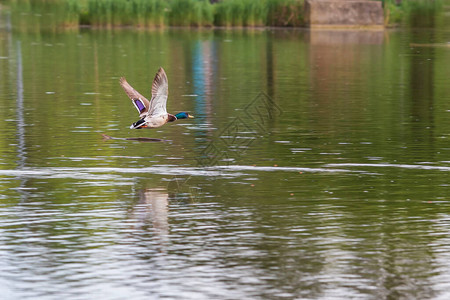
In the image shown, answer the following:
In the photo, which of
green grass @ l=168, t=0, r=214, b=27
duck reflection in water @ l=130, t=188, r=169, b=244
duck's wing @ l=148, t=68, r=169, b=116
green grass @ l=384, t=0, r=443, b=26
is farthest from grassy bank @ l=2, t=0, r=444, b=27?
duck reflection in water @ l=130, t=188, r=169, b=244

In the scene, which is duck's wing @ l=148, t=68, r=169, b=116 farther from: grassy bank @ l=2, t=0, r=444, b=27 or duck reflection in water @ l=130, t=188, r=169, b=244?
grassy bank @ l=2, t=0, r=444, b=27

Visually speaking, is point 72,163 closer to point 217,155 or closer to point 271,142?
point 217,155

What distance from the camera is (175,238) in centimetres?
1136

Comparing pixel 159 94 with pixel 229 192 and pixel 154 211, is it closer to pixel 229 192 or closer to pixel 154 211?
pixel 229 192

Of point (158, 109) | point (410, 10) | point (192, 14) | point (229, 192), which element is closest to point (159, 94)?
point (158, 109)

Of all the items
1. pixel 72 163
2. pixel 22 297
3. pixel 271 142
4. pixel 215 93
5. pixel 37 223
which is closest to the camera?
pixel 22 297

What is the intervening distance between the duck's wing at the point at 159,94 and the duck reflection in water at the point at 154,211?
1445 millimetres

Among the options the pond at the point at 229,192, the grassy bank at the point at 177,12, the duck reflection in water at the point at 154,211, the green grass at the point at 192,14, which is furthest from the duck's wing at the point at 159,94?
the green grass at the point at 192,14

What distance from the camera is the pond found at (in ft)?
32.3

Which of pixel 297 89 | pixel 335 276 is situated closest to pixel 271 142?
pixel 335 276

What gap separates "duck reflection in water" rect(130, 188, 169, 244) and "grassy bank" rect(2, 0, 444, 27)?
54466 millimetres

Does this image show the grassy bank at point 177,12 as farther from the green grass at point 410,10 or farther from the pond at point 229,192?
the pond at point 229,192

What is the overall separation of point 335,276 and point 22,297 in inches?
98.9

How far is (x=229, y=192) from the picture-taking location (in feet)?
46.1
